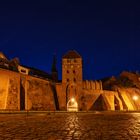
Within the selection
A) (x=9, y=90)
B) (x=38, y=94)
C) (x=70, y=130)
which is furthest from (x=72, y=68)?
(x=70, y=130)

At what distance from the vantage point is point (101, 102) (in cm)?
5344

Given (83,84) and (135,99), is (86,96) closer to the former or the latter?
(83,84)

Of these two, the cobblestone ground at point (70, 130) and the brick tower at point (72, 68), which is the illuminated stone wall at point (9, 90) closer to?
the brick tower at point (72, 68)

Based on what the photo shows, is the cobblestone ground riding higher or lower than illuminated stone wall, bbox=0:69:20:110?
lower

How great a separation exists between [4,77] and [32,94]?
25.7ft

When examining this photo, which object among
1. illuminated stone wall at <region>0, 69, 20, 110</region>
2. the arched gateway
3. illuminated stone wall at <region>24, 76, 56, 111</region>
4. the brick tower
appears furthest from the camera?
the brick tower

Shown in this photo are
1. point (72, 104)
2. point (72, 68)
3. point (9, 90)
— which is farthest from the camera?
point (72, 68)

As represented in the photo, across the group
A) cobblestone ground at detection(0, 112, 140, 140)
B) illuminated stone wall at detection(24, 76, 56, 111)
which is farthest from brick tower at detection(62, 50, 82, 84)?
cobblestone ground at detection(0, 112, 140, 140)

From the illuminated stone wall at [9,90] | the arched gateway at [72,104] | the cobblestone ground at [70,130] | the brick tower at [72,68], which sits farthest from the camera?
the brick tower at [72,68]

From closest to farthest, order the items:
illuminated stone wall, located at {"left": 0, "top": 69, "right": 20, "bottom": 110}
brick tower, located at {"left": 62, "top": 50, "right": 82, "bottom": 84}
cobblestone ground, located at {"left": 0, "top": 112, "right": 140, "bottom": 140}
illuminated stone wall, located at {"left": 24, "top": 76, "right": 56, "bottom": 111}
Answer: cobblestone ground, located at {"left": 0, "top": 112, "right": 140, "bottom": 140}
illuminated stone wall, located at {"left": 0, "top": 69, "right": 20, "bottom": 110}
illuminated stone wall, located at {"left": 24, "top": 76, "right": 56, "bottom": 111}
brick tower, located at {"left": 62, "top": 50, "right": 82, "bottom": 84}

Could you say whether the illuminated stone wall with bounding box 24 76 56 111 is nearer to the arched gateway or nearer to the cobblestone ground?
the arched gateway

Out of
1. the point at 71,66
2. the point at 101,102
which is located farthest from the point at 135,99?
the point at 71,66

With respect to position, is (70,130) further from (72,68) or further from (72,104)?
(72,68)

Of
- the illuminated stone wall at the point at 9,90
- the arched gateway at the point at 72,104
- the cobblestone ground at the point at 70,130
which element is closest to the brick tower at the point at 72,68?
the arched gateway at the point at 72,104
